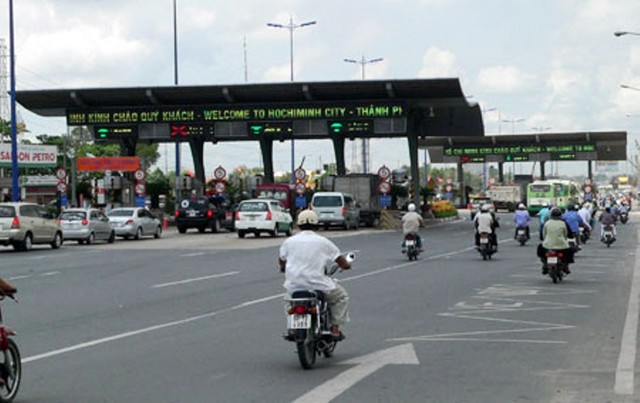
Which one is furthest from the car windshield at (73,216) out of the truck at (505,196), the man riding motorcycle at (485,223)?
the truck at (505,196)

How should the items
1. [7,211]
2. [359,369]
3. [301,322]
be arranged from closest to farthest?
[301,322] < [359,369] < [7,211]

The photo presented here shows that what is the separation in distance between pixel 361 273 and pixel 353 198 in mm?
33812

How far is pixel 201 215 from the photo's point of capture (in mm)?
53406

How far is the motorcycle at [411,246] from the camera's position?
31516 millimetres

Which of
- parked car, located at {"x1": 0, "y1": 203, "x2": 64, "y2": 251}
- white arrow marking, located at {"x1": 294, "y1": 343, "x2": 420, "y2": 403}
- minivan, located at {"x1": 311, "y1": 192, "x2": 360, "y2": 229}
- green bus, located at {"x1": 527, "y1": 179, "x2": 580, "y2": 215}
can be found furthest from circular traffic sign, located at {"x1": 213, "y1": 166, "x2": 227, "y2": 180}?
white arrow marking, located at {"x1": 294, "y1": 343, "x2": 420, "y2": 403}

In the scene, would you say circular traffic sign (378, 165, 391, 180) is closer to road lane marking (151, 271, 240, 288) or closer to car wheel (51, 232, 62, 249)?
car wheel (51, 232, 62, 249)

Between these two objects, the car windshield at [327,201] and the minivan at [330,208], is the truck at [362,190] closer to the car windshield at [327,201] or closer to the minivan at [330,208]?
the minivan at [330,208]

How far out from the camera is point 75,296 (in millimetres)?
20625

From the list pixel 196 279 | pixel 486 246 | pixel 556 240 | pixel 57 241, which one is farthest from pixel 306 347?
pixel 57 241

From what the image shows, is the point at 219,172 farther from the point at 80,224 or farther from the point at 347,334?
the point at 347,334

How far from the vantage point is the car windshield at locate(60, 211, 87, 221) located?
43.2 metres

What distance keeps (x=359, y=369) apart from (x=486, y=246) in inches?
814

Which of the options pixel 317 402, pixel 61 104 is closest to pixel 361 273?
pixel 317 402

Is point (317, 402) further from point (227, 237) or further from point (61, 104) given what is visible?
point (61, 104)
